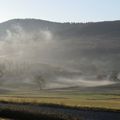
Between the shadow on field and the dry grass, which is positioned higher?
the shadow on field

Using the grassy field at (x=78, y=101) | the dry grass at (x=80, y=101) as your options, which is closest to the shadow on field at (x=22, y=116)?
the grassy field at (x=78, y=101)

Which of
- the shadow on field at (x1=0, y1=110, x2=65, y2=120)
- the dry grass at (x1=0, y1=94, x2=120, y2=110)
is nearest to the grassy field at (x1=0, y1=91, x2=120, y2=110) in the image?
the dry grass at (x1=0, y1=94, x2=120, y2=110)

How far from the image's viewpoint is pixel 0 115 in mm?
80438

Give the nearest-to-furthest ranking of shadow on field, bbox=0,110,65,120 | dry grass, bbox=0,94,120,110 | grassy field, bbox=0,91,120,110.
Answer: shadow on field, bbox=0,110,65,120, dry grass, bbox=0,94,120,110, grassy field, bbox=0,91,120,110

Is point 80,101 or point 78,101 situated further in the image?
point 80,101

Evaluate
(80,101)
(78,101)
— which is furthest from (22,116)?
(80,101)

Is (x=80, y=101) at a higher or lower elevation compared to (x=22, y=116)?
lower

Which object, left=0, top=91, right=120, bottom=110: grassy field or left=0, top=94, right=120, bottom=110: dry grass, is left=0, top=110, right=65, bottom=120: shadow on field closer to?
left=0, top=91, right=120, bottom=110: grassy field

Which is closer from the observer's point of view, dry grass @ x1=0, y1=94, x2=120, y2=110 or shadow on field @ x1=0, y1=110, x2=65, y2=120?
shadow on field @ x1=0, y1=110, x2=65, y2=120

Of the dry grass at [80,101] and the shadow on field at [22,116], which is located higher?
the shadow on field at [22,116]

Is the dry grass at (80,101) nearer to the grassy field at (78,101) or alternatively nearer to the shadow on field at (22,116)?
the grassy field at (78,101)

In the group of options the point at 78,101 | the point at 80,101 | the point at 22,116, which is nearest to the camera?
the point at 22,116

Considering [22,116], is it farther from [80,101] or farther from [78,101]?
Result: [80,101]

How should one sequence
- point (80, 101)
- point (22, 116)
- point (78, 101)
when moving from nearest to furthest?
point (22, 116) < point (78, 101) < point (80, 101)
